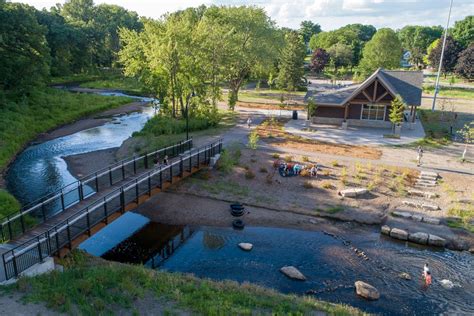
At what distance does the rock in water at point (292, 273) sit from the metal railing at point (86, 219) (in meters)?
8.71

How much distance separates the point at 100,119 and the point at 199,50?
64.1 ft

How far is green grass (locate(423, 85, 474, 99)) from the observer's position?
6418 cm

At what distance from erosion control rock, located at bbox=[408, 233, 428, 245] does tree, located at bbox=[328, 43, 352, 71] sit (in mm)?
81439

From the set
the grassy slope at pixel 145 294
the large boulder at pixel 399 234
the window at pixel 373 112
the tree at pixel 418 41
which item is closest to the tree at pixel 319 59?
the tree at pixel 418 41

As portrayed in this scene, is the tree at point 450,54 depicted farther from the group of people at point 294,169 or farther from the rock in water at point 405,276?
the rock in water at point 405,276

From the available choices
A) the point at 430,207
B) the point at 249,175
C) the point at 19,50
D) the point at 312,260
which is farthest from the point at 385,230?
the point at 19,50

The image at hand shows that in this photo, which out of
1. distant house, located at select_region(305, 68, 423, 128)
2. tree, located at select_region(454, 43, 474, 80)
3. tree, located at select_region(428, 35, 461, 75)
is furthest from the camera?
tree, located at select_region(428, 35, 461, 75)

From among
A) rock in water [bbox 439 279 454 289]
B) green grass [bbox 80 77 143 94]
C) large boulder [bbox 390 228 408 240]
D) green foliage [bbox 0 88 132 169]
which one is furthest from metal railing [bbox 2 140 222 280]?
green grass [bbox 80 77 143 94]

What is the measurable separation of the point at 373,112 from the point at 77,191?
31.0m

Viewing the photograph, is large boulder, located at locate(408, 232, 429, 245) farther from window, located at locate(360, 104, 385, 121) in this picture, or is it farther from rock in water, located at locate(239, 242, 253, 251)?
window, located at locate(360, 104, 385, 121)

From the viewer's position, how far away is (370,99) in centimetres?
3988

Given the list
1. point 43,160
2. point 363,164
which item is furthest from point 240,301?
point 43,160

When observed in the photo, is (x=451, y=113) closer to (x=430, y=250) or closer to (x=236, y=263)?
(x=430, y=250)

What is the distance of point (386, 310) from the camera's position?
15.5 meters
